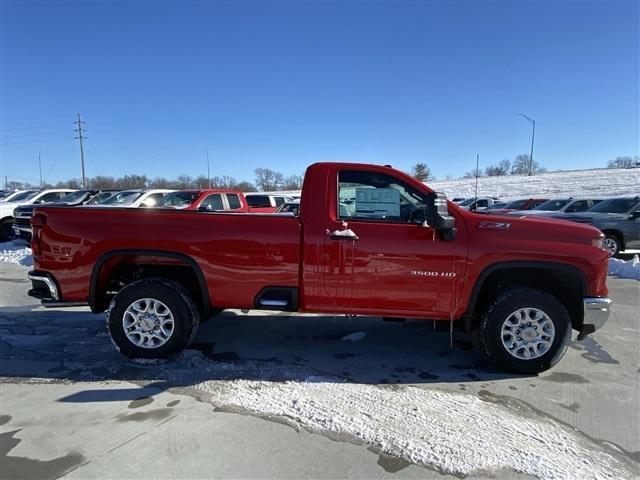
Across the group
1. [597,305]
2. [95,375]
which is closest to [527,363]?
[597,305]

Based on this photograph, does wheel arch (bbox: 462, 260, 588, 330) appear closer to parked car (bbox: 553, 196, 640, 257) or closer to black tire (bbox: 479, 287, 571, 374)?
black tire (bbox: 479, 287, 571, 374)

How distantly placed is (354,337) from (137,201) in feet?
36.0

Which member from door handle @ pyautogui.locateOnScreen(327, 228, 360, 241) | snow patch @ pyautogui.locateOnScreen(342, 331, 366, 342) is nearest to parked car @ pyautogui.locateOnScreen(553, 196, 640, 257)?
snow patch @ pyautogui.locateOnScreen(342, 331, 366, 342)

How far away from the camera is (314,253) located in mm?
4176

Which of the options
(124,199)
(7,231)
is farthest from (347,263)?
(7,231)

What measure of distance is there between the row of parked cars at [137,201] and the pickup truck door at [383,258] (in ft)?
16.3

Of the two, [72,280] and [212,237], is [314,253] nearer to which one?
[212,237]

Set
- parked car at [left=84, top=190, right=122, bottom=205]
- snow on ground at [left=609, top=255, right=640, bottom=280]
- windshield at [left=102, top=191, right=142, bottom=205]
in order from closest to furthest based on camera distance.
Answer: snow on ground at [left=609, top=255, right=640, bottom=280] < windshield at [left=102, top=191, right=142, bottom=205] < parked car at [left=84, top=190, right=122, bottom=205]

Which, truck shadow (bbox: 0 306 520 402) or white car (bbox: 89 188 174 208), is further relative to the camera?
white car (bbox: 89 188 174 208)

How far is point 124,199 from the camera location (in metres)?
15.6

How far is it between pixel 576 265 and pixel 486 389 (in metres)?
1.44

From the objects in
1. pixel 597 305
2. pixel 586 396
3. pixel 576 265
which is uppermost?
pixel 576 265

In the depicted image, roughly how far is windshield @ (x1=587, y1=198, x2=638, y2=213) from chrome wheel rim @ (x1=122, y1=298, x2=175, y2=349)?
42.2ft

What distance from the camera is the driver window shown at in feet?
13.9
